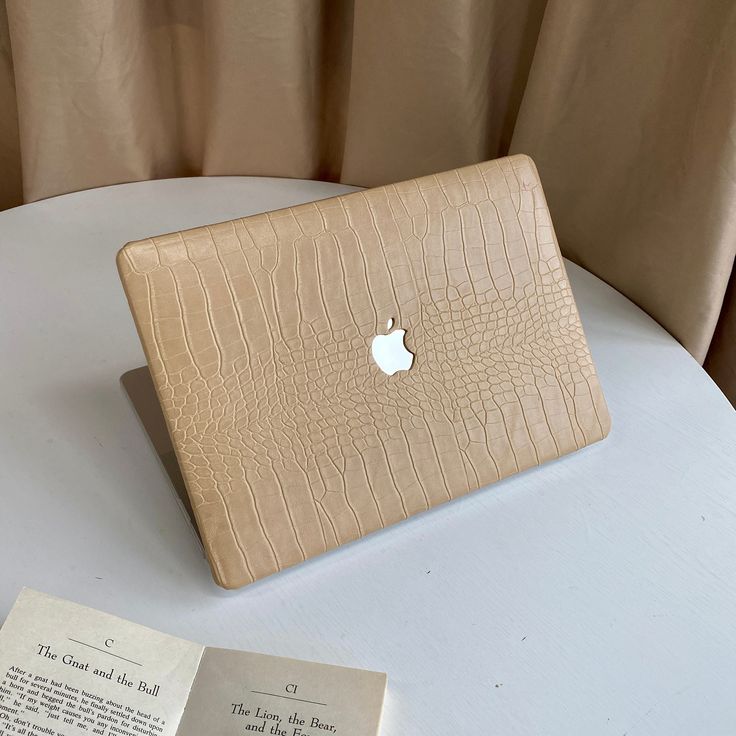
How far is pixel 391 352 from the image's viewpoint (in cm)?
65

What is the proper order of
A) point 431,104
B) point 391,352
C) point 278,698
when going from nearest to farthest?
point 278,698 → point 391,352 → point 431,104

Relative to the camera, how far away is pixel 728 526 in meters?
0.66

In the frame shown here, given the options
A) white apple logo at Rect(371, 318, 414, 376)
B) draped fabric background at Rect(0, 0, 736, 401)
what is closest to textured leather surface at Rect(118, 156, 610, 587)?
white apple logo at Rect(371, 318, 414, 376)

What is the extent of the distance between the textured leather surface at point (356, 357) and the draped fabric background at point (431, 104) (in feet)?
0.48

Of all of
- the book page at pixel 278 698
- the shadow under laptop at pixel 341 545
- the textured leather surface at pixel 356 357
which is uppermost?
the textured leather surface at pixel 356 357

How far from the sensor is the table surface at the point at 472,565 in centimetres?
56

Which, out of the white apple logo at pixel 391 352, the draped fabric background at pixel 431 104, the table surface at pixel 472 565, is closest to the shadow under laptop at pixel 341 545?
the table surface at pixel 472 565

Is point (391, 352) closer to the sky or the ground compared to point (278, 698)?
closer to the sky

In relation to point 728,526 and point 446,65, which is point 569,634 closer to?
point 728,526

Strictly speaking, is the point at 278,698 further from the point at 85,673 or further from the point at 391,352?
the point at 391,352

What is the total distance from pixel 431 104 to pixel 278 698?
0.60m

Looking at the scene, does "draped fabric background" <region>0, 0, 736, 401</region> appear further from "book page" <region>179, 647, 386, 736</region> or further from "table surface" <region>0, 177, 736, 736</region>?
"book page" <region>179, 647, 386, 736</region>

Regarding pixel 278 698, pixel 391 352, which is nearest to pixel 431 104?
pixel 391 352

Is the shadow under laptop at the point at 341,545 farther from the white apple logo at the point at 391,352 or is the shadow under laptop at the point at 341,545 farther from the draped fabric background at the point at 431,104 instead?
the draped fabric background at the point at 431,104
